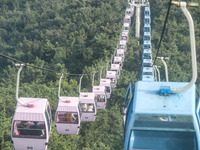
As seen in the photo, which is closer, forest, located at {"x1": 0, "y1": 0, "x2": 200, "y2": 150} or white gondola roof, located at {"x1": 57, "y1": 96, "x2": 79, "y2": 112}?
white gondola roof, located at {"x1": 57, "y1": 96, "x2": 79, "y2": 112}

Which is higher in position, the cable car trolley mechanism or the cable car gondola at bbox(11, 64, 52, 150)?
the cable car trolley mechanism

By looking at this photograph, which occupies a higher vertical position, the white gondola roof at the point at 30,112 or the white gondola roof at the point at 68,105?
the white gondola roof at the point at 30,112

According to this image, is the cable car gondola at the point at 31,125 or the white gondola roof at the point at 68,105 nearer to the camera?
the cable car gondola at the point at 31,125

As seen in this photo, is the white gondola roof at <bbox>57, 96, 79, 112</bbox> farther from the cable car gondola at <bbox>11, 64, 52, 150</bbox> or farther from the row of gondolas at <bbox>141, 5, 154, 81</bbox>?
the row of gondolas at <bbox>141, 5, 154, 81</bbox>

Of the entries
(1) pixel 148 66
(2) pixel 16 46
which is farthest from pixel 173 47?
(2) pixel 16 46

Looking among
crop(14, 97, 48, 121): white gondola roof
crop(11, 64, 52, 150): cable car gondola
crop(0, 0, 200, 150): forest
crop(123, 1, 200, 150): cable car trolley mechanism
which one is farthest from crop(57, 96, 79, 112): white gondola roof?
crop(0, 0, 200, 150): forest

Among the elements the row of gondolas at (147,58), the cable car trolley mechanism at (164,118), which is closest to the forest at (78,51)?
the row of gondolas at (147,58)

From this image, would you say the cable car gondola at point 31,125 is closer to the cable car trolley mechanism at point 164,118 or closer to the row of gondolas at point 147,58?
the cable car trolley mechanism at point 164,118

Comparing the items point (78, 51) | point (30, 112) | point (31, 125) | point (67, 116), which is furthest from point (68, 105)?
point (78, 51)

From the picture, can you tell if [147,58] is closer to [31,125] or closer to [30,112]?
[31,125]
